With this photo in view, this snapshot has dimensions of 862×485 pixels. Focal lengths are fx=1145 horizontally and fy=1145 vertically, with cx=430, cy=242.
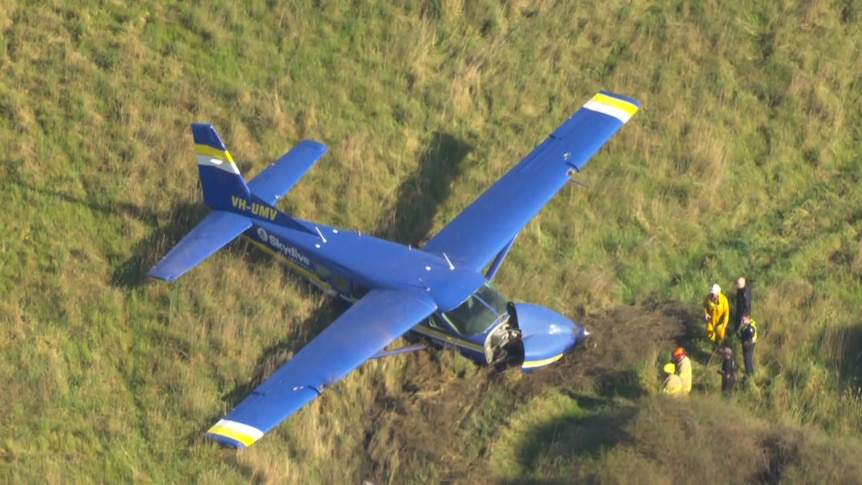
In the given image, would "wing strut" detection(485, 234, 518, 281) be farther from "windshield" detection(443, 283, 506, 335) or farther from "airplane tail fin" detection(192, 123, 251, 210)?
"airplane tail fin" detection(192, 123, 251, 210)

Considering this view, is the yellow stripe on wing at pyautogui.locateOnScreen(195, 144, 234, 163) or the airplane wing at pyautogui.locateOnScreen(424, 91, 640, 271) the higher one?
the yellow stripe on wing at pyautogui.locateOnScreen(195, 144, 234, 163)

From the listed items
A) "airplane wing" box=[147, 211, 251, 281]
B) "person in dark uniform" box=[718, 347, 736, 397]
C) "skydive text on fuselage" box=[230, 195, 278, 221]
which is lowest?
"person in dark uniform" box=[718, 347, 736, 397]

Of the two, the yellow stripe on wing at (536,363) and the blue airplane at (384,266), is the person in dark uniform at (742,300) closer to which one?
the blue airplane at (384,266)

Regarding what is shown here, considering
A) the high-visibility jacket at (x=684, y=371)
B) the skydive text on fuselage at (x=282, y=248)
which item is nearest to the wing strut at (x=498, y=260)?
the skydive text on fuselage at (x=282, y=248)

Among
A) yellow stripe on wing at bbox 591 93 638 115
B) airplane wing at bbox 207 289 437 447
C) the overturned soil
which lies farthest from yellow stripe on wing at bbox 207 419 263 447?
yellow stripe on wing at bbox 591 93 638 115

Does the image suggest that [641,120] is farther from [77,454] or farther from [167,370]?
[77,454]

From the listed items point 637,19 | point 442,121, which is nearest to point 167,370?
point 442,121

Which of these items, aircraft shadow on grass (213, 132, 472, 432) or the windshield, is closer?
the windshield

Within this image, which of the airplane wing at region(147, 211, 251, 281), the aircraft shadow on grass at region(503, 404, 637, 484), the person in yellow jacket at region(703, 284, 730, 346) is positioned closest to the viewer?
the aircraft shadow on grass at region(503, 404, 637, 484)
